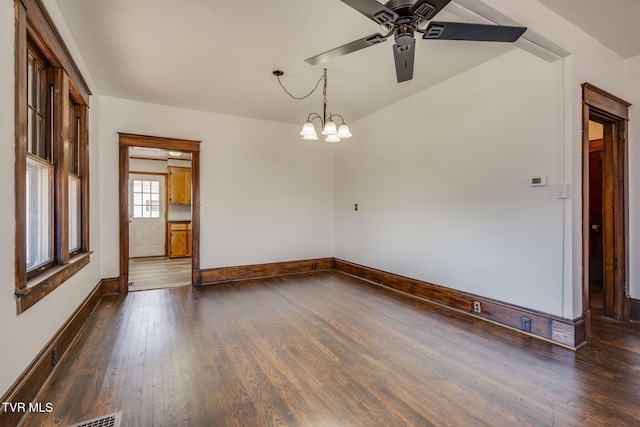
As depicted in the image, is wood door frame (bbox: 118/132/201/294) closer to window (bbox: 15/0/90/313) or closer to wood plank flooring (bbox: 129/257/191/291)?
wood plank flooring (bbox: 129/257/191/291)

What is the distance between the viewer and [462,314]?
3494mm

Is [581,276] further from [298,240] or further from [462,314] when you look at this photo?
[298,240]

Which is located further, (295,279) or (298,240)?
(298,240)

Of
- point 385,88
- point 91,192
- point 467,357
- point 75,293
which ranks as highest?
point 385,88

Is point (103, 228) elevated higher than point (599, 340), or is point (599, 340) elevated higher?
point (103, 228)

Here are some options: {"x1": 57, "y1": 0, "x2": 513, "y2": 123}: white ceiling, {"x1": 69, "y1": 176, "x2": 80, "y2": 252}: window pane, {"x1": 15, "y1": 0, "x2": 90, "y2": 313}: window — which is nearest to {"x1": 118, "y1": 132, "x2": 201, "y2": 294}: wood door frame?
{"x1": 57, "y1": 0, "x2": 513, "y2": 123}: white ceiling

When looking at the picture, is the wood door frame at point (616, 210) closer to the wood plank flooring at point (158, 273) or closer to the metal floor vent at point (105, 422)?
the metal floor vent at point (105, 422)

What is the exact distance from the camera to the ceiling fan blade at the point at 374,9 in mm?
1716

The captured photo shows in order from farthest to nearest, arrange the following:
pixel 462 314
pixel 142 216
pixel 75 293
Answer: pixel 142 216
pixel 462 314
pixel 75 293

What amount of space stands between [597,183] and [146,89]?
21.7 feet

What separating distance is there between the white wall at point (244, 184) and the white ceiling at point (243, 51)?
0.43m

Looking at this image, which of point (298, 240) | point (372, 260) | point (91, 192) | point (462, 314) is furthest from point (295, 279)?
point (91, 192)

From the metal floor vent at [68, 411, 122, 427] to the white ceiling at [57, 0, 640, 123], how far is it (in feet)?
9.44

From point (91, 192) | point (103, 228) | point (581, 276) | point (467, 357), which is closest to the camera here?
point (467, 357)
